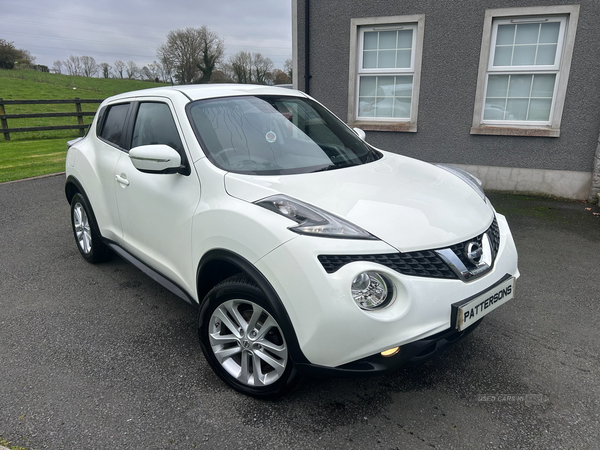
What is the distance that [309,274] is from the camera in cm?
201

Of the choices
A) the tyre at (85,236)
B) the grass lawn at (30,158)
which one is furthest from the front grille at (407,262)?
the grass lawn at (30,158)

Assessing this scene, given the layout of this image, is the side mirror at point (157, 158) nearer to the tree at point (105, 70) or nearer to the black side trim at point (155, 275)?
the black side trim at point (155, 275)

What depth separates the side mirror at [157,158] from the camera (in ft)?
8.66

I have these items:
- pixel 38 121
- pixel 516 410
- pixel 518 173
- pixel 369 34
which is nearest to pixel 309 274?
pixel 516 410

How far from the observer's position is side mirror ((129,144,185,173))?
8.66 ft

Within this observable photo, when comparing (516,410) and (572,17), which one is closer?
(516,410)

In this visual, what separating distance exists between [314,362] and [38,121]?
23204 millimetres

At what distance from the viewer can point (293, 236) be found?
210cm

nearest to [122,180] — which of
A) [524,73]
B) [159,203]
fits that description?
[159,203]

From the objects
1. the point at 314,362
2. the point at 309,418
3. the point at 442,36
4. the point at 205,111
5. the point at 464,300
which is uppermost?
the point at 442,36

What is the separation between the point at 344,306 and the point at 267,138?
1.44m

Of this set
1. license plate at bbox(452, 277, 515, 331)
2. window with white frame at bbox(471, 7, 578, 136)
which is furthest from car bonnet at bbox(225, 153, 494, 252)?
window with white frame at bbox(471, 7, 578, 136)

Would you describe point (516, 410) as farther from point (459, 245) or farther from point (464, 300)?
point (459, 245)

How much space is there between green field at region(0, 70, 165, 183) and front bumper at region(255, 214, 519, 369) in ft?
29.0
